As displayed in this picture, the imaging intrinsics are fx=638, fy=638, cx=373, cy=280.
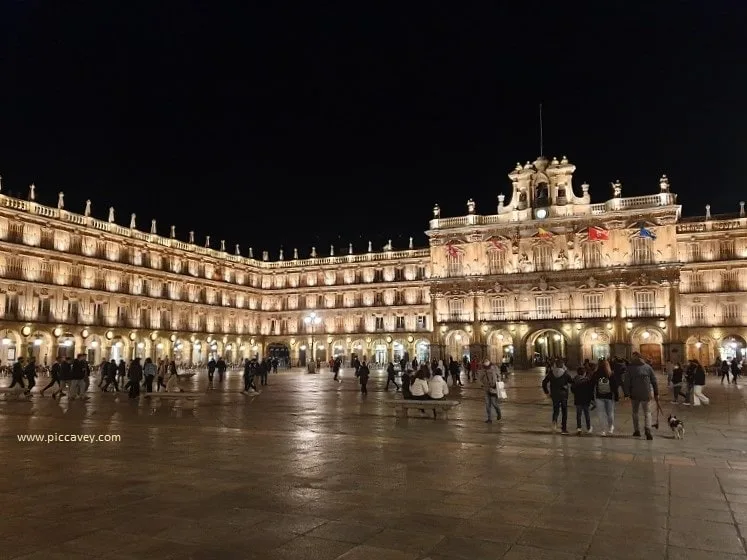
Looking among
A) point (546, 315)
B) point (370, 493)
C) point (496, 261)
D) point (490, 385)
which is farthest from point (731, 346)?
point (370, 493)

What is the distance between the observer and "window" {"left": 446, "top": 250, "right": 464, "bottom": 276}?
6341cm

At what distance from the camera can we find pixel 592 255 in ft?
191

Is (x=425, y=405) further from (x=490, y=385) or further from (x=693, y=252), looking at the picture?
(x=693, y=252)

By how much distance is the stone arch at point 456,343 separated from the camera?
63.1 metres

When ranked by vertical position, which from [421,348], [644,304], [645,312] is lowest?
[421,348]

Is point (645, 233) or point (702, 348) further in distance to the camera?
point (702, 348)

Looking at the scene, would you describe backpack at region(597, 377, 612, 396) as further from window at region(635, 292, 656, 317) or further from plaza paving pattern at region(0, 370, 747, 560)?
window at region(635, 292, 656, 317)

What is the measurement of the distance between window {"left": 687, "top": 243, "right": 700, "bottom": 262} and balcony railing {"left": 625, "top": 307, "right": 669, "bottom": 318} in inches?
257

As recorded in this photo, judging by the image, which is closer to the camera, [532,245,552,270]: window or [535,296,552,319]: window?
[535,296,552,319]: window

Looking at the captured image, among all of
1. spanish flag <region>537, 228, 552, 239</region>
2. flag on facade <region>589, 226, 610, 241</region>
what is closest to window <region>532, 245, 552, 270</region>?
spanish flag <region>537, 228, 552, 239</region>

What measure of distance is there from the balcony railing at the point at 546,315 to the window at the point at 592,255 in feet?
13.8

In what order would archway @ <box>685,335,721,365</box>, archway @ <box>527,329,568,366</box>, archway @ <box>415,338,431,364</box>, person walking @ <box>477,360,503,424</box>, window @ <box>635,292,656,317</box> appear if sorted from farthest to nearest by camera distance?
archway @ <box>415,338,431,364</box>
archway @ <box>527,329,568,366</box>
archway @ <box>685,335,721,365</box>
window @ <box>635,292,656,317</box>
person walking @ <box>477,360,503,424</box>

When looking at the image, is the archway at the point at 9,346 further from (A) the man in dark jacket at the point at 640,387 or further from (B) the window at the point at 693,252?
(B) the window at the point at 693,252

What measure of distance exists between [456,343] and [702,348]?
22.2 m
